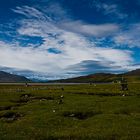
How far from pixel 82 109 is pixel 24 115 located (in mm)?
8779

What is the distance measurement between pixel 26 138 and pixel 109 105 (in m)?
26.7

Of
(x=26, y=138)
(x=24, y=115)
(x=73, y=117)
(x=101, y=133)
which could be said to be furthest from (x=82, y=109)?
(x=26, y=138)

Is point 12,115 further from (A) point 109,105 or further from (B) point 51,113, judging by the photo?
(A) point 109,105

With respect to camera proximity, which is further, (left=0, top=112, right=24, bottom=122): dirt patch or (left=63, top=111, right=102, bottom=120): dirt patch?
(left=0, top=112, right=24, bottom=122): dirt patch

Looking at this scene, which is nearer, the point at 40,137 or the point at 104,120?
the point at 40,137

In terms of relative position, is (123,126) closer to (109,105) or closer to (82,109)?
(82,109)

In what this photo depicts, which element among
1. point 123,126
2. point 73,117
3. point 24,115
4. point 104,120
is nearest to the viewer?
point 123,126

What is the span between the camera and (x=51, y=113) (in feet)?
150

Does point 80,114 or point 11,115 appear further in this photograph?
point 11,115

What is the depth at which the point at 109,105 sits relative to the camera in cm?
5466

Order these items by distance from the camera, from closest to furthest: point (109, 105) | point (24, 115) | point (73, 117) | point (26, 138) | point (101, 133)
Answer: point (26, 138)
point (101, 133)
point (73, 117)
point (24, 115)
point (109, 105)

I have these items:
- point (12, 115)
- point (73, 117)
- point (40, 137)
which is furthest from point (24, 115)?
point (40, 137)

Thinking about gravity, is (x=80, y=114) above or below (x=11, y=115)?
above

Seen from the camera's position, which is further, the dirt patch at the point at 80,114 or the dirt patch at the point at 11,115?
the dirt patch at the point at 11,115
